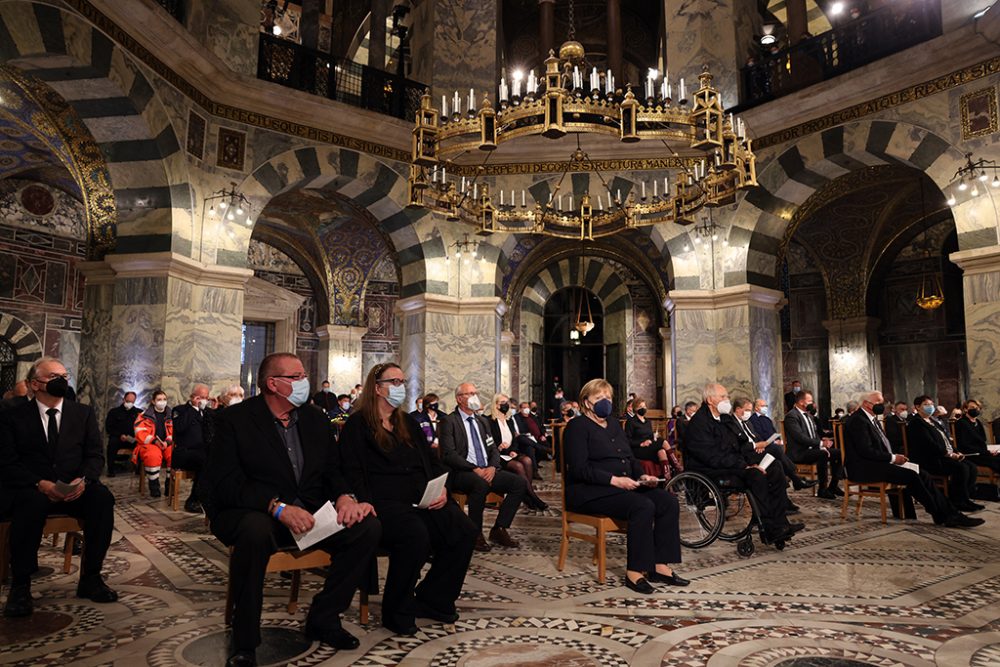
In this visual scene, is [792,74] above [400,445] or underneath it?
above

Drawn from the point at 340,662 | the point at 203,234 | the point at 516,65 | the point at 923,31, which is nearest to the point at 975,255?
the point at 923,31

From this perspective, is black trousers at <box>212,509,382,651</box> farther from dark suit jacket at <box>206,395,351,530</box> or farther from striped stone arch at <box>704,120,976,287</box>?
striped stone arch at <box>704,120,976,287</box>

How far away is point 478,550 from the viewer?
5016 mm

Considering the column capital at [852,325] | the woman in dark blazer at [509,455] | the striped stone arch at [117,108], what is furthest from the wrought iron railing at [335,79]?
the column capital at [852,325]

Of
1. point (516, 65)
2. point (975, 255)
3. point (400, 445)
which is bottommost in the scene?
point (400, 445)

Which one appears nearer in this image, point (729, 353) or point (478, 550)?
point (478, 550)

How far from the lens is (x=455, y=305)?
1182 cm

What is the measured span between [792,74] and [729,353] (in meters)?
4.33

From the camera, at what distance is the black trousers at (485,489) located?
505cm

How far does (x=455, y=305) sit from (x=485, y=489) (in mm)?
6963

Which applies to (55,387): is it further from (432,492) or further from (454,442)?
(454,442)

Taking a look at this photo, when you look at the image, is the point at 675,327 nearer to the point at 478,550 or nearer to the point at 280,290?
the point at 478,550

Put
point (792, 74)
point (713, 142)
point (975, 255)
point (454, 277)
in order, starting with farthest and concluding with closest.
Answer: point (454, 277), point (792, 74), point (975, 255), point (713, 142)

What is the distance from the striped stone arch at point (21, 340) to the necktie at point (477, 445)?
35.2ft
